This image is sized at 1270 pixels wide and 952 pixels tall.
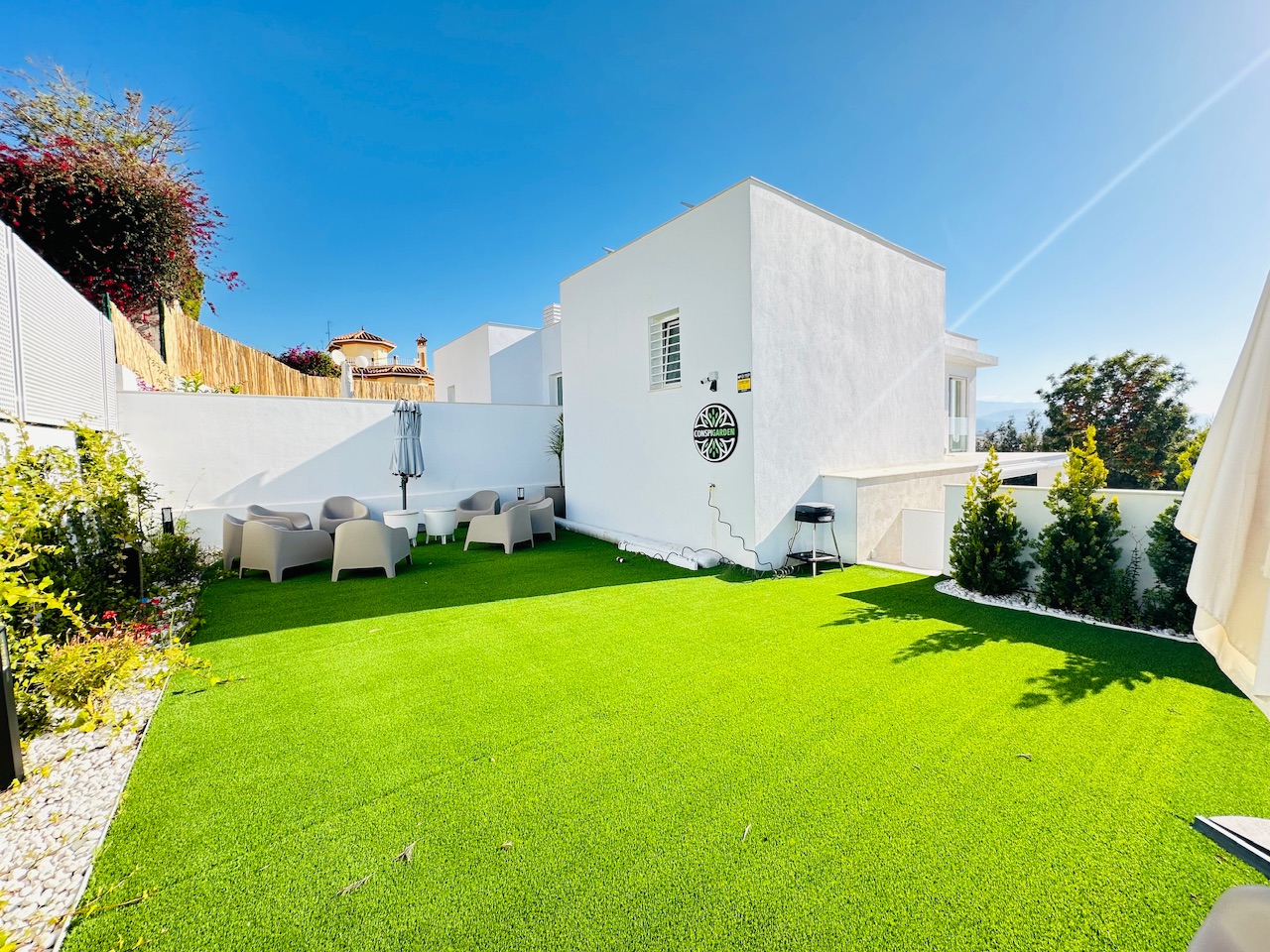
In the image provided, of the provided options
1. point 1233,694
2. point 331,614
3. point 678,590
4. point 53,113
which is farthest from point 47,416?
point 1233,694

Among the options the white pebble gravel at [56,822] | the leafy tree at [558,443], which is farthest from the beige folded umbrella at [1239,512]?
the leafy tree at [558,443]

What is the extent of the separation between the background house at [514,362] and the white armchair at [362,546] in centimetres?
857

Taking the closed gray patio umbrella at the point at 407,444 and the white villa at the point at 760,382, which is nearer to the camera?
the white villa at the point at 760,382

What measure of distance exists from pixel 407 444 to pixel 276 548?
3.64m

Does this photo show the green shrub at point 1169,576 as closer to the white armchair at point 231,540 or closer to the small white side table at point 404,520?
the small white side table at point 404,520

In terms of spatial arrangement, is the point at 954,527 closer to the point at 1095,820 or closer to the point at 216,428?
the point at 1095,820

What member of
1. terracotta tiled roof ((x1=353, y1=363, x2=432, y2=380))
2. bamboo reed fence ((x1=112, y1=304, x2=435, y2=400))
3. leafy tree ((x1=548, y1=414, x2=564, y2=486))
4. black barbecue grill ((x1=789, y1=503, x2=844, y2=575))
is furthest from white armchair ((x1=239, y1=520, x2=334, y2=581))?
terracotta tiled roof ((x1=353, y1=363, x2=432, y2=380))

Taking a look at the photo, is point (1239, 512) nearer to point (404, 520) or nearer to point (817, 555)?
point (817, 555)

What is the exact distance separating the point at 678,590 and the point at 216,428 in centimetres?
937

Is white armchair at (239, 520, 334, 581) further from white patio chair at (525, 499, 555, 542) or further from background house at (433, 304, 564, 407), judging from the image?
background house at (433, 304, 564, 407)

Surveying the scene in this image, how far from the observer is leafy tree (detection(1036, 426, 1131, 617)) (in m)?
5.43

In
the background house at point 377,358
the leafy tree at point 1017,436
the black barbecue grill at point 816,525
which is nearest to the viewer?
the black barbecue grill at point 816,525

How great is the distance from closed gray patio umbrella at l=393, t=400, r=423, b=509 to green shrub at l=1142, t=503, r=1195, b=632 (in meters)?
11.3

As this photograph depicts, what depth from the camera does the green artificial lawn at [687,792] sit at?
2.01 m
